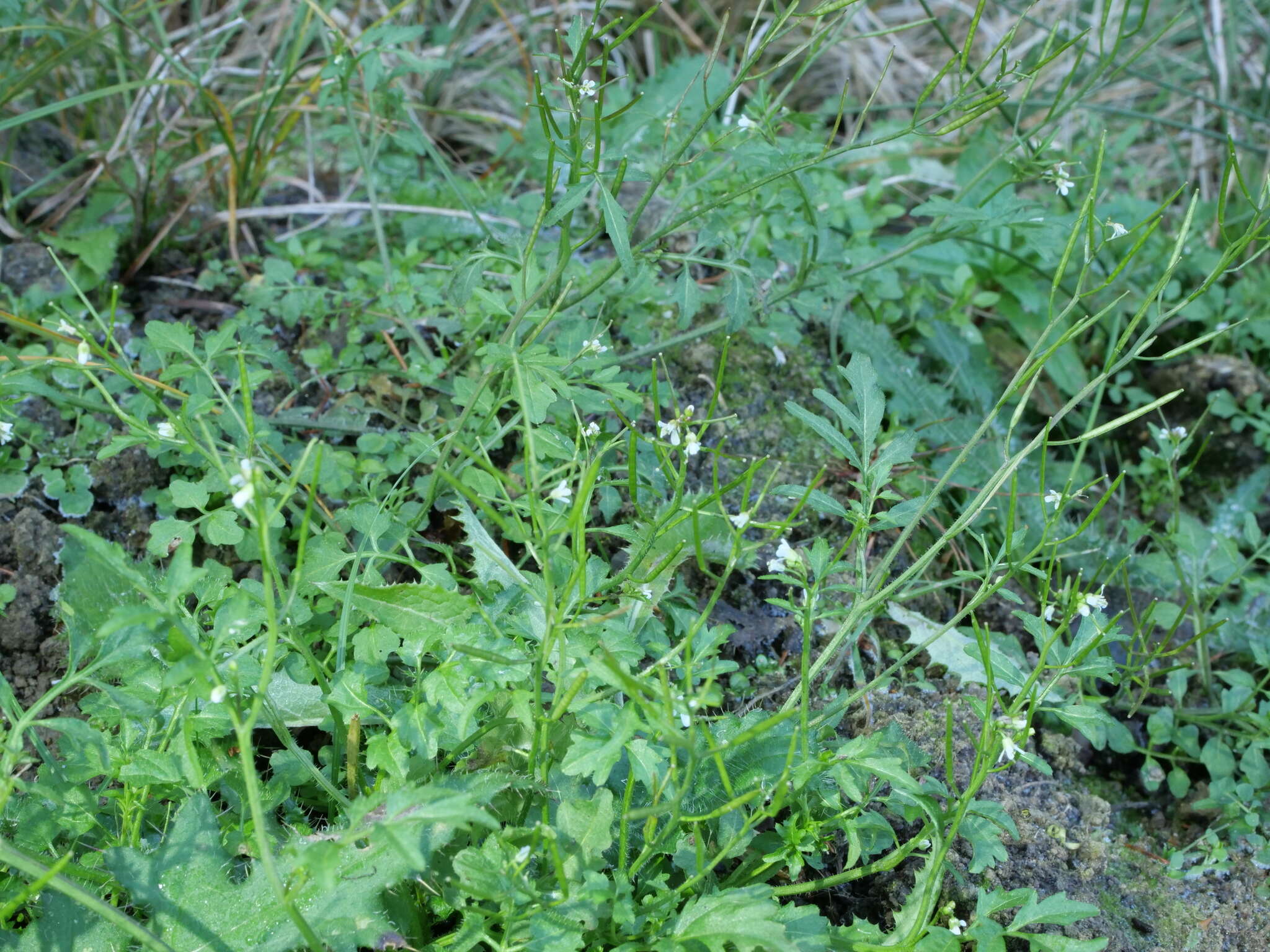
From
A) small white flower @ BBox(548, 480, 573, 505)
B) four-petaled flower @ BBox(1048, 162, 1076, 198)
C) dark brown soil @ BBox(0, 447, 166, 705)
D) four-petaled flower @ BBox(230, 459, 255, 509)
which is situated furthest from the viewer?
four-petaled flower @ BBox(1048, 162, 1076, 198)

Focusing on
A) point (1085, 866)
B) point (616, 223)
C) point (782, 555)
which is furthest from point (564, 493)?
point (1085, 866)

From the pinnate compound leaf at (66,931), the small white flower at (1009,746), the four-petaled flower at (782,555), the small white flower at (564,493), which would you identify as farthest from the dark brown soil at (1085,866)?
the pinnate compound leaf at (66,931)

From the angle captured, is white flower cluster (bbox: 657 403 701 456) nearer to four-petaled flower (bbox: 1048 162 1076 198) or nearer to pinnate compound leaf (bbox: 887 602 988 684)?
pinnate compound leaf (bbox: 887 602 988 684)

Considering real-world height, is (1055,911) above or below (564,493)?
below

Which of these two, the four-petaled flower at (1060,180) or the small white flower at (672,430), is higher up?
the four-petaled flower at (1060,180)

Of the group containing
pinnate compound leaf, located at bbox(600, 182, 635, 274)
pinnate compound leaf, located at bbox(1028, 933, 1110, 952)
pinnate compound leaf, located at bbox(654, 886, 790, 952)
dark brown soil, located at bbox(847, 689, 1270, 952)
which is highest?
pinnate compound leaf, located at bbox(600, 182, 635, 274)

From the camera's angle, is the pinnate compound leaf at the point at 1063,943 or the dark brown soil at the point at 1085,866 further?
the dark brown soil at the point at 1085,866

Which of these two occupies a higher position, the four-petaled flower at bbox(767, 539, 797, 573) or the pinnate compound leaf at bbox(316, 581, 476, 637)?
the four-petaled flower at bbox(767, 539, 797, 573)

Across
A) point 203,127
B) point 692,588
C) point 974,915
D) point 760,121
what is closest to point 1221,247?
point 760,121

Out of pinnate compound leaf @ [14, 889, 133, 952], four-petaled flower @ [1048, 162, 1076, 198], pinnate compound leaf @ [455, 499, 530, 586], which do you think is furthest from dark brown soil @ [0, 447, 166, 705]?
four-petaled flower @ [1048, 162, 1076, 198]

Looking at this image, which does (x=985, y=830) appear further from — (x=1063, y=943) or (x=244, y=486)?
(x=244, y=486)

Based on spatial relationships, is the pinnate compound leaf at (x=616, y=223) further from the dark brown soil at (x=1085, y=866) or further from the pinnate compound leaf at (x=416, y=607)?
the dark brown soil at (x=1085, y=866)

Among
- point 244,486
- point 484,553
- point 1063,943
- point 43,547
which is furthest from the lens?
point 43,547

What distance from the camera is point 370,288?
2.57 meters
